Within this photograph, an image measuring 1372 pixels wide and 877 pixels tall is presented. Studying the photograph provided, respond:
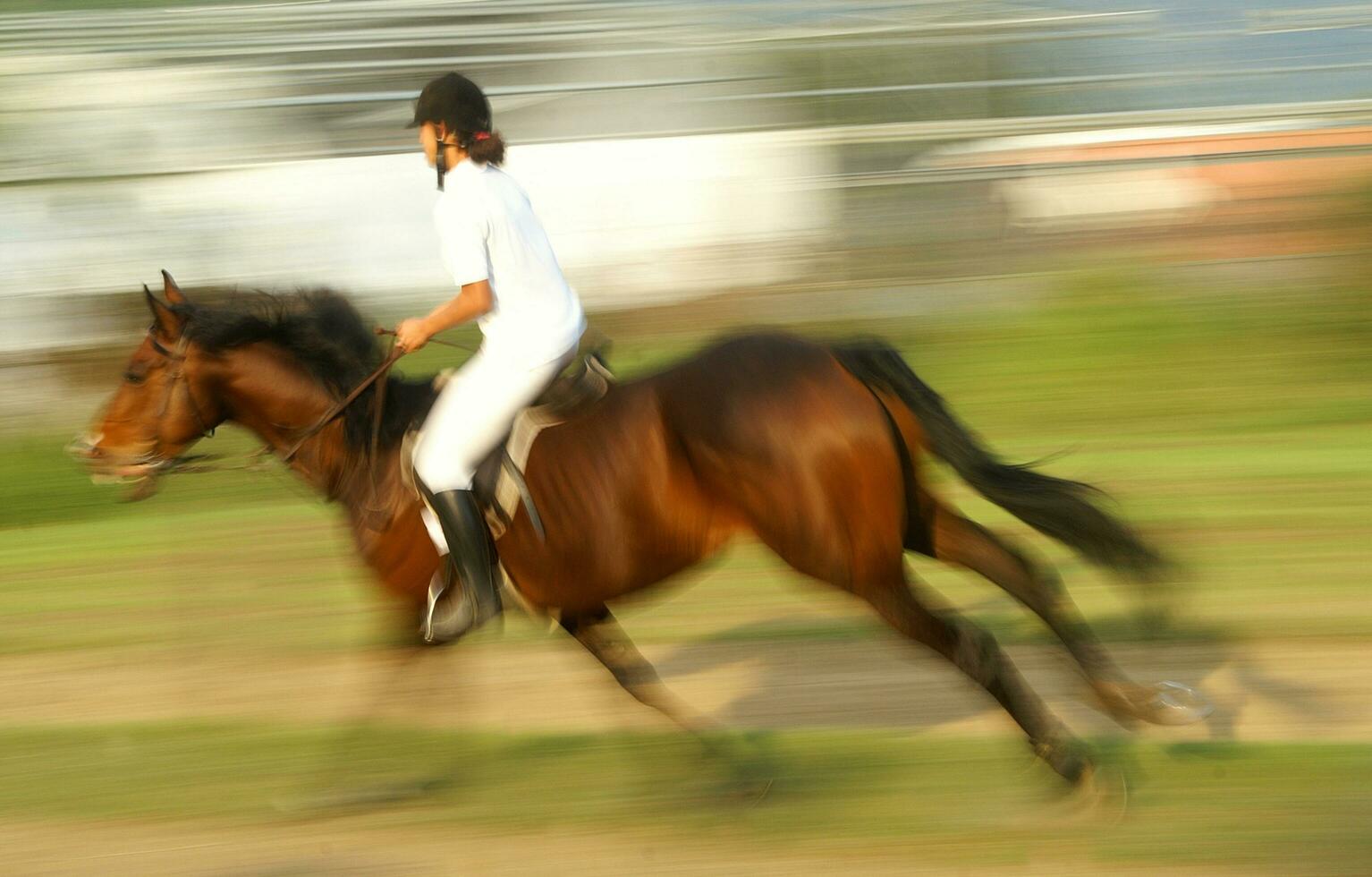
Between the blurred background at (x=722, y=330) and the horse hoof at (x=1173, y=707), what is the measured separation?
144mm

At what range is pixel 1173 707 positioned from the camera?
4363 mm

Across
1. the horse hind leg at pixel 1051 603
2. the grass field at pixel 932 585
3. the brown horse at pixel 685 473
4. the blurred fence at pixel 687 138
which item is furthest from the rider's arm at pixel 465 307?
the blurred fence at pixel 687 138

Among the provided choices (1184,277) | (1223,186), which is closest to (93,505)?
(1184,277)

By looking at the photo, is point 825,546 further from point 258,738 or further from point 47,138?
point 47,138

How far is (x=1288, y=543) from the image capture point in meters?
6.77

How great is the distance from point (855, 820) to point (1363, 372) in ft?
23.9

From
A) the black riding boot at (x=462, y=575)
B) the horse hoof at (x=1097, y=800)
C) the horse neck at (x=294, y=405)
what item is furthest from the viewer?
the horse neck at (x=294, y=405)

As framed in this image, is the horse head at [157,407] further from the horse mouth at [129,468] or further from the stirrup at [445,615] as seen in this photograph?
the stirrup at [445,615]

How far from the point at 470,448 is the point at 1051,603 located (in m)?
1.76

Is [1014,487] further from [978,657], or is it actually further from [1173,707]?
[1173,707]

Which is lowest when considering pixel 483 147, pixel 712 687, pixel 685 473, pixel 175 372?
pixel 712 687

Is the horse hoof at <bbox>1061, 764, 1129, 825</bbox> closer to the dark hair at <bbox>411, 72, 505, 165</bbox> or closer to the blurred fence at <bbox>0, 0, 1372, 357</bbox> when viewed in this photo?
the dark hair at <bbox>411, 72, 505, 165</bbox>

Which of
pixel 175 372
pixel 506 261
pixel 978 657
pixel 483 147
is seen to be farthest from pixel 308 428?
pixel 978 657

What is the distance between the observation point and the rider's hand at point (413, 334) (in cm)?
427
